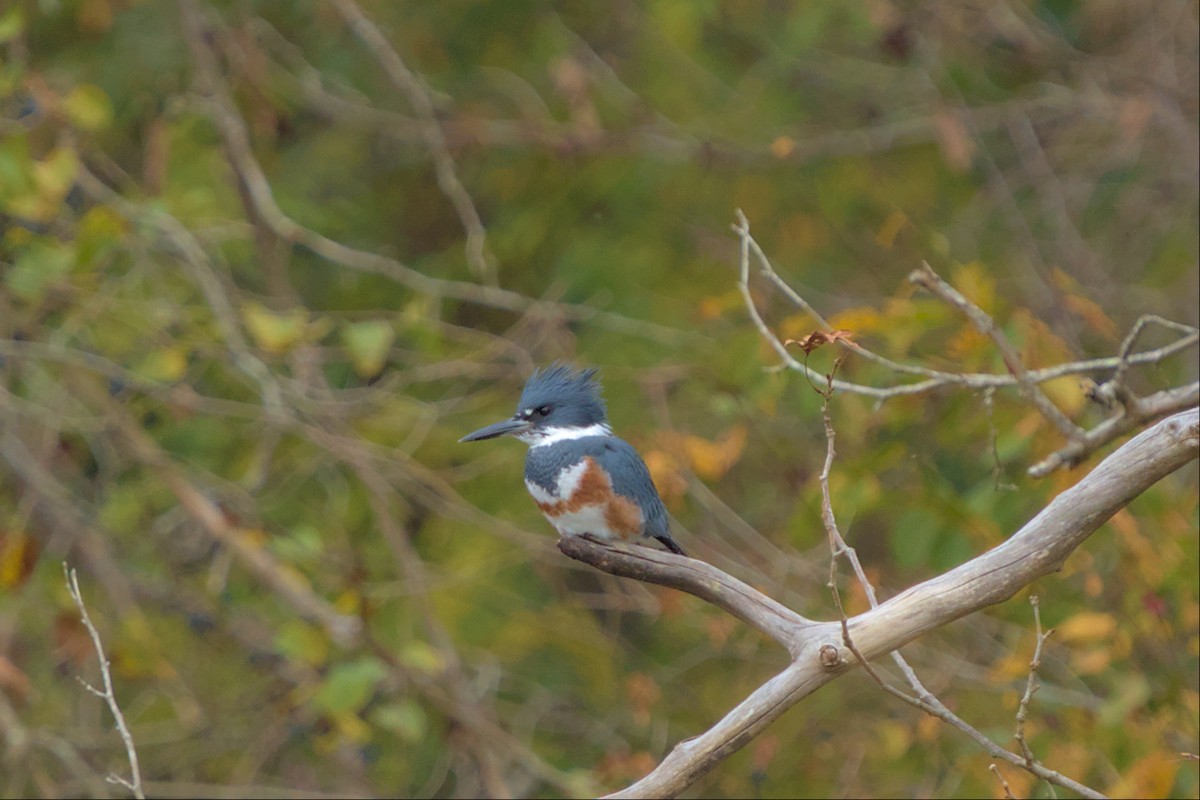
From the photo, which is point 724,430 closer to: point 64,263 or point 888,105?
point 888,105

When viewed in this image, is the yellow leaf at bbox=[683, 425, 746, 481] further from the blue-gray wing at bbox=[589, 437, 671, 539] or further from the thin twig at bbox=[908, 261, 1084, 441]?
the thin twig at bbox=[908, 261, 1084, 441]

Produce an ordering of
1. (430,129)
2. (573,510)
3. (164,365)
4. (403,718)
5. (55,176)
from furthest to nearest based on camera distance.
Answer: (430,129) < (403,718) < (164,365) < (55,176) < (573,510)

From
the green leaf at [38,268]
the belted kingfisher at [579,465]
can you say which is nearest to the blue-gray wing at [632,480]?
the belted kingfisher at [579,465]

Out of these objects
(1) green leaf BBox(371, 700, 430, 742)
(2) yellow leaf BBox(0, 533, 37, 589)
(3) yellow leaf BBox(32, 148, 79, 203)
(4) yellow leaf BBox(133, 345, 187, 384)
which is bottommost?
(1) green leaf BBox(371, 700, 430, 742)

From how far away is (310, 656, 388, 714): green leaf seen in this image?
169 inches

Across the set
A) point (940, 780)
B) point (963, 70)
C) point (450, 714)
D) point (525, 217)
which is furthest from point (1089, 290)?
point (450, 714)

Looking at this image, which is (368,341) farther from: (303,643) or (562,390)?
(303,643)

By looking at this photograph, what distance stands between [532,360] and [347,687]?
59.0 inches

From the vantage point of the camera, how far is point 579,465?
3383 mm

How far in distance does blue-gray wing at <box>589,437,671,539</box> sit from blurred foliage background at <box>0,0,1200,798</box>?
1.98ft

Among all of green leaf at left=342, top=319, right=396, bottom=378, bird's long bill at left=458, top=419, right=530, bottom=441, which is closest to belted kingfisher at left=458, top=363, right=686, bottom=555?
bird's long bill at left=458, top=419, right=530, bottom=441

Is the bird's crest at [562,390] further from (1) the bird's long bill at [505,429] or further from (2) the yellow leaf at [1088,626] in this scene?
(2) the yellow leaf at [1088,626]

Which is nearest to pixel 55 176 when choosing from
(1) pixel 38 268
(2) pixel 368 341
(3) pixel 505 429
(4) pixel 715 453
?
(1) pixel 38 268

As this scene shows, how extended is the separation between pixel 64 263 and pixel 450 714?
2.05 m
